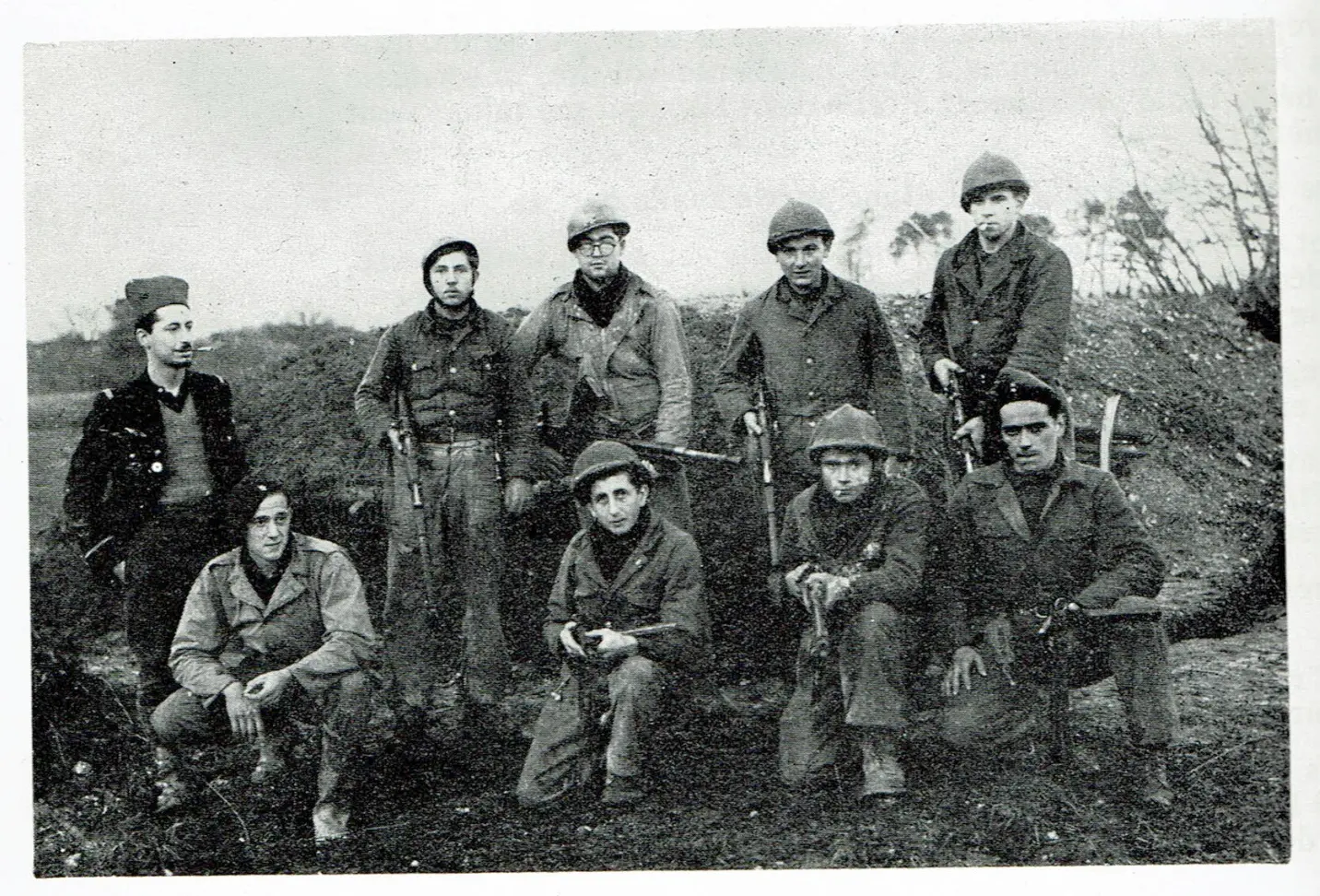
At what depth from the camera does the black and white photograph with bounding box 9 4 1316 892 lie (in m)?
5.02

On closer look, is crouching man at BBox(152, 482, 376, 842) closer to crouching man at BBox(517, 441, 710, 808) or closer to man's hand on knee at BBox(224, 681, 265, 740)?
man's hand on knee at BBox(224, 681, 265, 740)

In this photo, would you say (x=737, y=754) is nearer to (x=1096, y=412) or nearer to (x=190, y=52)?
(x=1096, y=412)

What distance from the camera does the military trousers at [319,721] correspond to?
498cm

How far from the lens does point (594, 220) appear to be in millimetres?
5453

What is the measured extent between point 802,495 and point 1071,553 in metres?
1.06

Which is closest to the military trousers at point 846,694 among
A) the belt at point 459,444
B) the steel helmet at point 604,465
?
the steel helmet at point 604,465

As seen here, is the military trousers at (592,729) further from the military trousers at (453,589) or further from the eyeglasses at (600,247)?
the eyeglasses at (600,247)

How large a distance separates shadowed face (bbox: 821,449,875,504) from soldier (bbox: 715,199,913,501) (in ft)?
0.64

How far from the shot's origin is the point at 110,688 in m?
5.43

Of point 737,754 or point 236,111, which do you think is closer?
point 737,754

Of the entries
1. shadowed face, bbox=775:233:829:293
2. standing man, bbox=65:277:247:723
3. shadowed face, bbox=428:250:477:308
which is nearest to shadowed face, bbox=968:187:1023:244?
shadowed face, bbox=775:233:829:293

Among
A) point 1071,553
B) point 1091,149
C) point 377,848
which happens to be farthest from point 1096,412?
point 377,848

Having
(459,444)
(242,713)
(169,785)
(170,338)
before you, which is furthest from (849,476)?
(169,785)

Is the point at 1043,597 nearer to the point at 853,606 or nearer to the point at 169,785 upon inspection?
the point at 853,606
